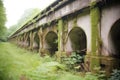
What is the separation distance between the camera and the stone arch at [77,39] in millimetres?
10025

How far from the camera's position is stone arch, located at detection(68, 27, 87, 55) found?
1002 centimetres

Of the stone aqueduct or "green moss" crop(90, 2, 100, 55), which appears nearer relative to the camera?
the stone aqueduct

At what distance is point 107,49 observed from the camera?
6.99m

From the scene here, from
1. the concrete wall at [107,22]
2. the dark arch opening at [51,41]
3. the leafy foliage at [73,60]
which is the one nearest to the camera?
the concrete wall at [107,22]

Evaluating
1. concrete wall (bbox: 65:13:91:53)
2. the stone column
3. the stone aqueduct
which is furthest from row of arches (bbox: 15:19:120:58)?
the stone column

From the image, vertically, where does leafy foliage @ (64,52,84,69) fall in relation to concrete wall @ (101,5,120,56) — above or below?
below

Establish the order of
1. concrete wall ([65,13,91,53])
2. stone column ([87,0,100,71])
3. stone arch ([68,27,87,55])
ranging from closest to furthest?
stone column ([87,0,100,71])
concrete wall ([65,13,91,53])
stone arch ([68,27,87,55])

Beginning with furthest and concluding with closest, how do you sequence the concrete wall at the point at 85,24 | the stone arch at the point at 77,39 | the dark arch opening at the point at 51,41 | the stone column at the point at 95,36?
the dark arch opening at the point at 51,41 → the stone arch at the point at 77,39 → the concrete wall at the point at 85,24 → the stone column at the point at 95,36

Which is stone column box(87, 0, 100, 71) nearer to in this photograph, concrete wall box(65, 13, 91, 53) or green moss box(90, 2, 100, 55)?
green moss box(90, 2, 100, 55)

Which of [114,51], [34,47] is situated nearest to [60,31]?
[114,51]

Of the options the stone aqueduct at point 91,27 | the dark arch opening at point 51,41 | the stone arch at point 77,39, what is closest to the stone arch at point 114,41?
the stone aqueduct at point 91,27

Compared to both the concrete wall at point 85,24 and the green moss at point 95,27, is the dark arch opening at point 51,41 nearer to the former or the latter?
the concrete wall at point 85,24

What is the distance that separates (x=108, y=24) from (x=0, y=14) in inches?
184

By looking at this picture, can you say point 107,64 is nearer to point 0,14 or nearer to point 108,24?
point 108,24
